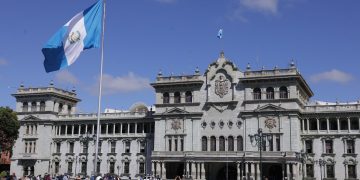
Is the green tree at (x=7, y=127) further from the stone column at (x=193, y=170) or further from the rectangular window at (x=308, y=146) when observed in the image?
the rectangular window at (x=308, y=146)

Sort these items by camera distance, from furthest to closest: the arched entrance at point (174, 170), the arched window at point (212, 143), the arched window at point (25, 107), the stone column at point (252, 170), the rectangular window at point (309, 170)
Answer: the arched window at point (25, 107)
the arched entrance at point (174, 170)
the arched window at point (212, 143)
the rectangular window at point (309, 170)
the stone column at point (252, 170)

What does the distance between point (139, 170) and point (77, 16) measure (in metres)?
56.2

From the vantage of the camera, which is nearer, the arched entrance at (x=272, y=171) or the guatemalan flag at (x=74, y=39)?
the guatemalan flag at (x=74, y=39)

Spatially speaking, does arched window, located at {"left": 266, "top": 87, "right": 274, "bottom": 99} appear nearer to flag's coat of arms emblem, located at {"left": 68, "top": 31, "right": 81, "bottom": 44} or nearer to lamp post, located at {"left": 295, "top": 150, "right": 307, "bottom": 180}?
lamp post, located at {"left": 295, "top": 150, "right": 307, "bottom": 180}

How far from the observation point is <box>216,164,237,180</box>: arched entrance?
75562mm

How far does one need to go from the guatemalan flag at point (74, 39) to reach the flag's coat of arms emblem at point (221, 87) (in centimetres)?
4764

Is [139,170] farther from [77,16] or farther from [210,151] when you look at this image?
[77,16]

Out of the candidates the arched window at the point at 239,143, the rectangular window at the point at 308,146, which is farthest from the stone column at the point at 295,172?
the arched window at the point at 239,143

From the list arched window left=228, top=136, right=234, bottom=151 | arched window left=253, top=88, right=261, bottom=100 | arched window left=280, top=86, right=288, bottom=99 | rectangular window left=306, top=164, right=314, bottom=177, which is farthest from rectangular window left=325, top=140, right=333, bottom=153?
arched window left=228, top=136, right=234, bottom=151

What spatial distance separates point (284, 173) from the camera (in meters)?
69.2

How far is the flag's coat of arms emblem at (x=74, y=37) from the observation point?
29750 mm

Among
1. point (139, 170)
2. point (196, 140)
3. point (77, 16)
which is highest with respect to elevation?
point (77, 16)

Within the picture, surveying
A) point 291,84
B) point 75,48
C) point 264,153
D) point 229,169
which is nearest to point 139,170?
point 229,169

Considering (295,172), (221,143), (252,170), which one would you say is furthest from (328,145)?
(221,143)
